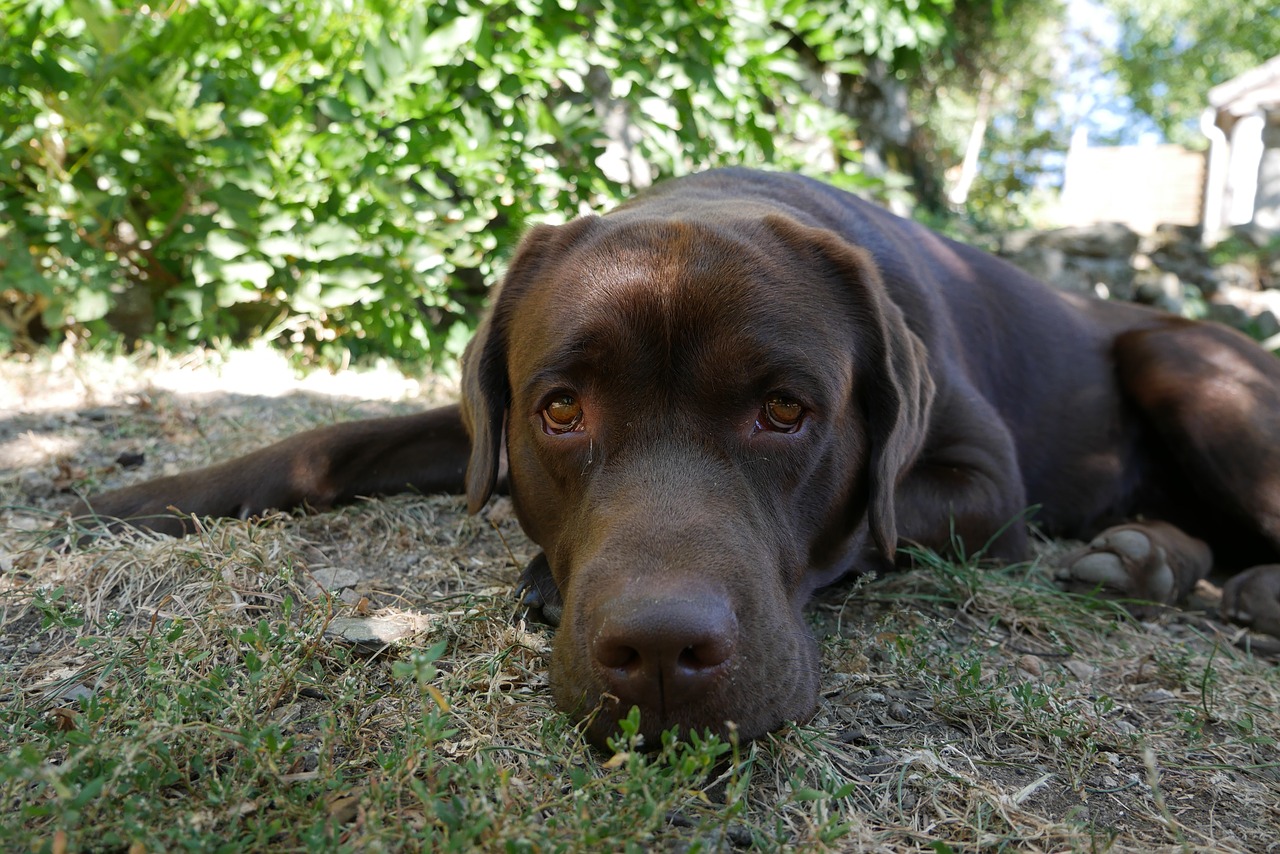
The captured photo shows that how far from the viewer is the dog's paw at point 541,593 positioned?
2244 millimetres

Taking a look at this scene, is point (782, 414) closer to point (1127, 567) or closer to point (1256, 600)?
point (1127, 567)

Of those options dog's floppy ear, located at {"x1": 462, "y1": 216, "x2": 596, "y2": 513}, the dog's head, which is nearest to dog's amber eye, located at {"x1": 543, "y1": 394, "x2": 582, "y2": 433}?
the dog's head

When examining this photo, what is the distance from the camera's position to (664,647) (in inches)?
61.4

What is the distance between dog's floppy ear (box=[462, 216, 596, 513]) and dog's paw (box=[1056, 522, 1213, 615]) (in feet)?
5.85

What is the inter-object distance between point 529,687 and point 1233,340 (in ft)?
10.3

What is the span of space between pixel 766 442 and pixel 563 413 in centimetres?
43

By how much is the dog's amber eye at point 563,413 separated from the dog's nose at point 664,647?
21.9 inches

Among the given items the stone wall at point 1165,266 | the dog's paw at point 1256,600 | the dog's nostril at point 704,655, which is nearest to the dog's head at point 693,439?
the dog's nostril at point 704,655

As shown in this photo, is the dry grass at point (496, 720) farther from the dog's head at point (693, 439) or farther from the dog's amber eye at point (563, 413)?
the dog's amber eye at point (563, 413)

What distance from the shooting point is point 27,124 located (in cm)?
464

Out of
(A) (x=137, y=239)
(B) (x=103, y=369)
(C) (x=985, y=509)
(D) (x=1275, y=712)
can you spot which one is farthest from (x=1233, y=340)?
(A) (x=137, y=239)

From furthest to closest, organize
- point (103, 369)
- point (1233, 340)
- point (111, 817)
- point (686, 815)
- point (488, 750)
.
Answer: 1. point (103, 369)
2. point (1233, 340)
3. point (488, 750)
4. point (686, 815)
5. point (111, 817)

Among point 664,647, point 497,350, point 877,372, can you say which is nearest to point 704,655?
point 664,647

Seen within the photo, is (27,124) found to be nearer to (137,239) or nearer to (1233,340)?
(137,239)
